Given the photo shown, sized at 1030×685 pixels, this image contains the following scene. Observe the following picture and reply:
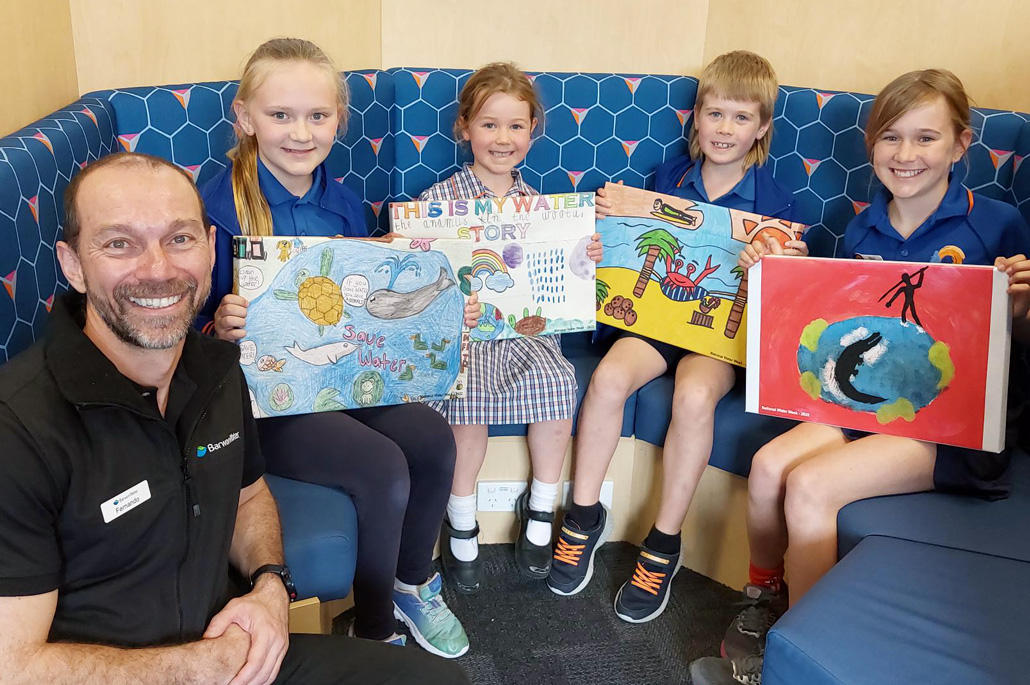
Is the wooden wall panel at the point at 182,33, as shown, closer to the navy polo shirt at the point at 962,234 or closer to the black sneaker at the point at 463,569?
the black sneaker at the point at 463,569

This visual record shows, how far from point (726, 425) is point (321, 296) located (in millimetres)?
942

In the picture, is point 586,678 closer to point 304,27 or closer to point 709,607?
point 709,607

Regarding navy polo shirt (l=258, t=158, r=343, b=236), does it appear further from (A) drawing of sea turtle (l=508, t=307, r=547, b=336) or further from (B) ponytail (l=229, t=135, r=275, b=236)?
(A) drawing of sea turtle (l=508, t=307, r=547, b=336)

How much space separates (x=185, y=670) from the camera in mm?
1076

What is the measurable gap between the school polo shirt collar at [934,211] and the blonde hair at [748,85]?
36 cm

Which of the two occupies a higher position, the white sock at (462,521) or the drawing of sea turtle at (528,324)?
the drawing of sea turtle at (528,324)

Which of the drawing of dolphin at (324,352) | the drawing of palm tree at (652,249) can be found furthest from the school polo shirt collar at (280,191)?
the drawing of palm tree at (652,249)

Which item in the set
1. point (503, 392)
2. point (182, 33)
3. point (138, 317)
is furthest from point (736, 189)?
point (138, 317)

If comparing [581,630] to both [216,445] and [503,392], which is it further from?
[216,445]

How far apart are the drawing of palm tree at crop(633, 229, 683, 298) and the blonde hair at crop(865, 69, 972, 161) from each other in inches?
20.0

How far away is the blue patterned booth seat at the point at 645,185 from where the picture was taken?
4.22 ft

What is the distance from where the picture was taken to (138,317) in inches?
43.4

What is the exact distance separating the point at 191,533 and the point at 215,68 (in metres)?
1.40

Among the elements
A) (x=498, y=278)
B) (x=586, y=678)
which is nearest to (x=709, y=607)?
(x=586, y=678)
